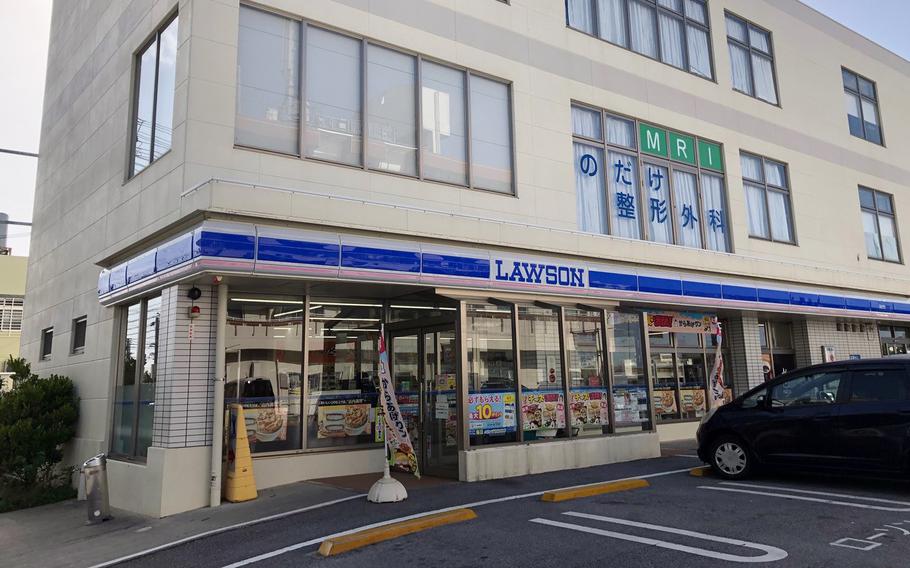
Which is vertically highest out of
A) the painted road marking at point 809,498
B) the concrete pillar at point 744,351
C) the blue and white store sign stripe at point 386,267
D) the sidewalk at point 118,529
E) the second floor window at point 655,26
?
the second floor window at point 655,26

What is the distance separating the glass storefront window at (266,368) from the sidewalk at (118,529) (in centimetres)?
84

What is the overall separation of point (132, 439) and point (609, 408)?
26.7 feet

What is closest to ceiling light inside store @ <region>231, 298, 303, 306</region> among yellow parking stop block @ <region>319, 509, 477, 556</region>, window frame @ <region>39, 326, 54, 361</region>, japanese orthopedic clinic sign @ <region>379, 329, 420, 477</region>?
japanese orthopedic clinic sign @ <region>379, 329, 420, 477</region>

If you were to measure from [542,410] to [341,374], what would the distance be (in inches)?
136

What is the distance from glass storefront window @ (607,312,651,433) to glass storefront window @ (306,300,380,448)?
4.54m

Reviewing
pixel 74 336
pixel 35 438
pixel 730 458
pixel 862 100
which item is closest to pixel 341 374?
pixel 35 438

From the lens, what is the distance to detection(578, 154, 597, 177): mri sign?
42.5ft

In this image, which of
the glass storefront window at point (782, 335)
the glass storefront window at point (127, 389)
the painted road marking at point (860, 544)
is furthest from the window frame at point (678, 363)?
the glass storefront window at point (127, 389)

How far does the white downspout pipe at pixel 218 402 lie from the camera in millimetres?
8562

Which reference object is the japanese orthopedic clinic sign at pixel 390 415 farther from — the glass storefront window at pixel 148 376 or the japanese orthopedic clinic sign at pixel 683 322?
the japanese orthopedic clinic sign at pixel 683 322

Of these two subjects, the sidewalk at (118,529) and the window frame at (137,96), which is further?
the window frame at (137,96)

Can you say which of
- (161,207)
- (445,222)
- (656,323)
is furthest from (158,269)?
(656,323)

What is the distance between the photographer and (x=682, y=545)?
593 centimetres

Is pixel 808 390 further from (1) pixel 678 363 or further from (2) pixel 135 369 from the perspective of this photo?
(2) pixel 135 369
